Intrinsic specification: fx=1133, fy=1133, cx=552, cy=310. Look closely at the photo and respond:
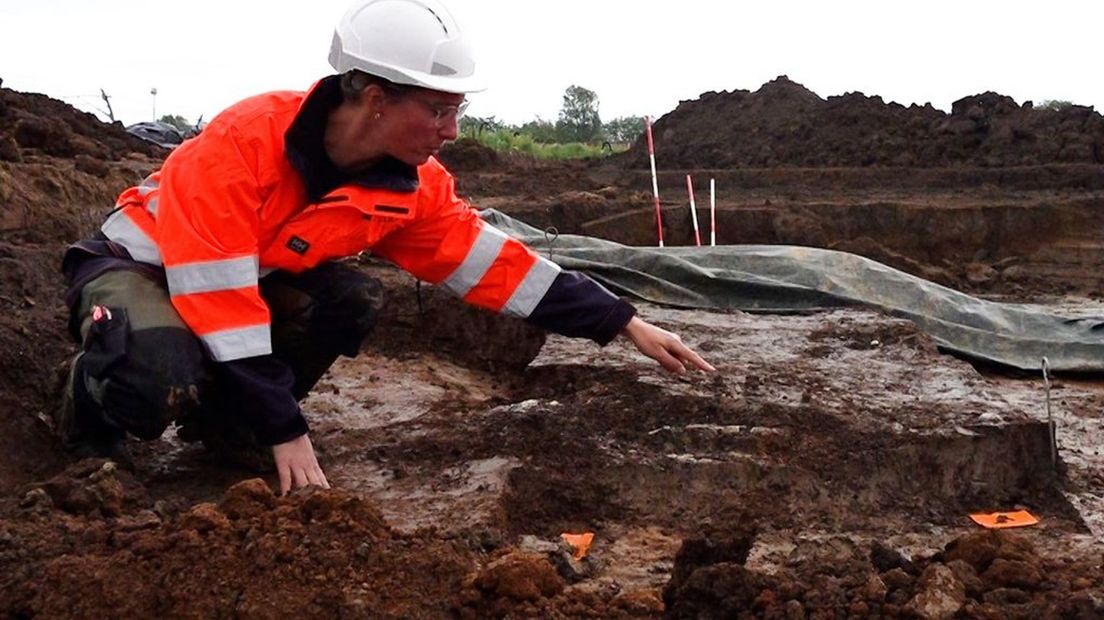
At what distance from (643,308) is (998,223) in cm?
614

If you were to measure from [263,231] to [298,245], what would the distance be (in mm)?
114

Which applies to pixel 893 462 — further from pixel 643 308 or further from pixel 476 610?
pixel 643 308

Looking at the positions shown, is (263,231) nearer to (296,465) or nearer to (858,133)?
(296,465)

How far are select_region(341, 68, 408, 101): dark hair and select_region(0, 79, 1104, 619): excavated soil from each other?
994mm

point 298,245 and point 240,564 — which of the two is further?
point 298,245

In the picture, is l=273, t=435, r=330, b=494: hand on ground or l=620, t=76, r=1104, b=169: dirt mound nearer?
l=273, t=435, r=330, b=494: hand on ground

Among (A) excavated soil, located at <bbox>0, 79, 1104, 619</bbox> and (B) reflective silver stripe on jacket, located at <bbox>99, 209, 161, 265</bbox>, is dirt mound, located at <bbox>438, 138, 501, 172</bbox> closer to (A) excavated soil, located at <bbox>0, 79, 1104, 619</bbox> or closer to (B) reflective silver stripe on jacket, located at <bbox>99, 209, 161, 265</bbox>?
(A) excavated soil, located at <bbox>0, 79, 1104, 619</bbox>

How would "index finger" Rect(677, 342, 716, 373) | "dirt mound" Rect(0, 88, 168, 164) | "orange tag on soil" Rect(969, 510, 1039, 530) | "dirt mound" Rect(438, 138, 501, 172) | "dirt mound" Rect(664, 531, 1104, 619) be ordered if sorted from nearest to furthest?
"dirt mound" Rect(664, 531, 1104, 619) < "index finger" Rect(677, 342, 716, 373) < "orange tag on soil" Rect(969, 510, 1039, 530) < "dirt mound" Rect(0, 88, 168, 164) < "dirt mound" Rect(438, 138, 501, 172)

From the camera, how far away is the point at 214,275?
2.66 m

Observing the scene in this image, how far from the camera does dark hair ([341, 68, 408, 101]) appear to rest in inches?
110

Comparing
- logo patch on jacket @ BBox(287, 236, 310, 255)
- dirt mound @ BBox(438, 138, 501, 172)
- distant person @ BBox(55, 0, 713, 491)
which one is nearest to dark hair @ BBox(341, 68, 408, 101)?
distant person @ BBox(55, 0, 713, 491)

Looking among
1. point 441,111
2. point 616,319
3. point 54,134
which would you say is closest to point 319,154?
point 441,111

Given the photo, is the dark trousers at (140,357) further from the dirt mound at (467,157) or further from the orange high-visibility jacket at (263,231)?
the dirt mound at (467,157)

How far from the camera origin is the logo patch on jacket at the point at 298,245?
2984 mm
